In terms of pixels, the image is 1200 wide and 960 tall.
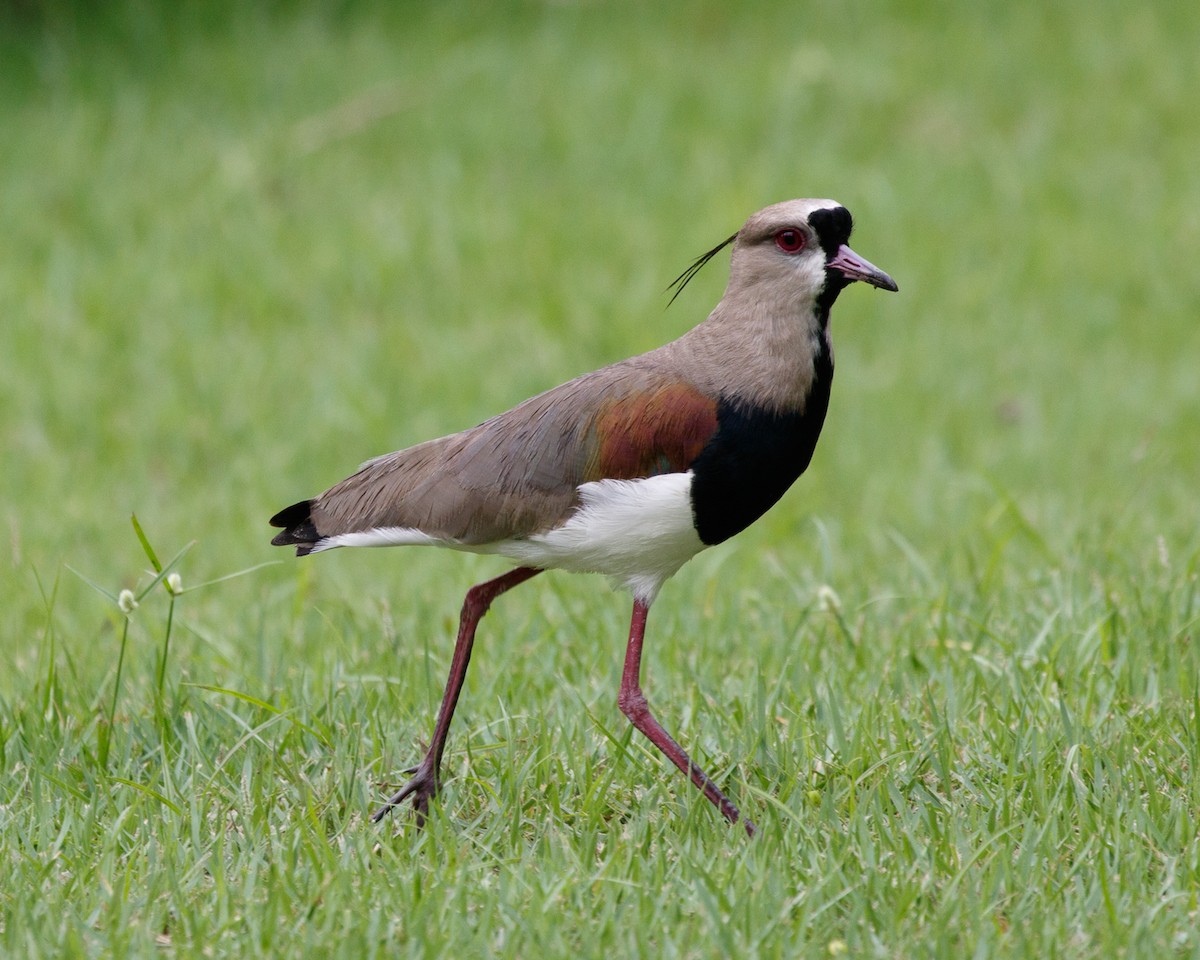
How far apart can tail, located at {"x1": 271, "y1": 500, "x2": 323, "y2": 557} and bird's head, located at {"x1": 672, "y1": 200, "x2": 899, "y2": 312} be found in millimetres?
1111

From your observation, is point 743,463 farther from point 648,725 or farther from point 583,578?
point 583,578

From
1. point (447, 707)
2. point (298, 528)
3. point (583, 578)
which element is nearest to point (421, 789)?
point (447, 707)

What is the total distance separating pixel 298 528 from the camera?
4.14m

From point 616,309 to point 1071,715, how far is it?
4815mm

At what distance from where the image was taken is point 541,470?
3.82 meters

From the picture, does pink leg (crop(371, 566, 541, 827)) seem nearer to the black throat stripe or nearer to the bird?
the bird

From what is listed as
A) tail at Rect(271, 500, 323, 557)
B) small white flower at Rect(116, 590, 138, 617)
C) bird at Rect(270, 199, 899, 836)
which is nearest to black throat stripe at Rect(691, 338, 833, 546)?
bird at Rect(270, 199, 899, 836)

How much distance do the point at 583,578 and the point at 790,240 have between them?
9.32 ft

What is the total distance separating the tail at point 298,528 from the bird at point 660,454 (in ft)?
0.40

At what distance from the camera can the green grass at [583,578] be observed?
3420mm

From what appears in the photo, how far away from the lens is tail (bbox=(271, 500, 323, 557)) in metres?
4.06

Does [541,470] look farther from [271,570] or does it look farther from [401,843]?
[271,570]

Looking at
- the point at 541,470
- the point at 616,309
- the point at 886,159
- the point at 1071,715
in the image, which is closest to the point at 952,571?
the point at 1071,715

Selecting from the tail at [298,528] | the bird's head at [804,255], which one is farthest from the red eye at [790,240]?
the tail at [298,528]
